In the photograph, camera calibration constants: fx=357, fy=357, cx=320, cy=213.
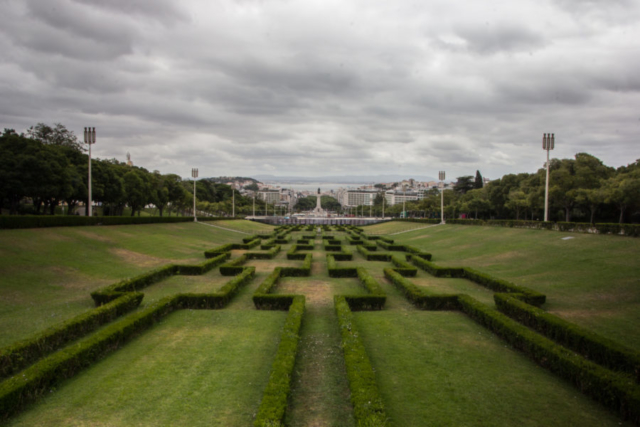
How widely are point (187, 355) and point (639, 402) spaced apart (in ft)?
27.3

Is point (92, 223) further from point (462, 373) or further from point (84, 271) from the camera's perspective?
point (462, 373)

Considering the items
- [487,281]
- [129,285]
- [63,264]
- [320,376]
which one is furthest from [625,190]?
[63,264]

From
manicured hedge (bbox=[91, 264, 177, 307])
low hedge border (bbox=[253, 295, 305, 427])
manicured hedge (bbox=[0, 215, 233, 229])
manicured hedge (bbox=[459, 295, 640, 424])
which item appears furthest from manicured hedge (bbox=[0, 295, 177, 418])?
manicured hedge (bbox=[0, 215, 233, 229])

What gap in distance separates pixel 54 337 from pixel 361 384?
7028mm

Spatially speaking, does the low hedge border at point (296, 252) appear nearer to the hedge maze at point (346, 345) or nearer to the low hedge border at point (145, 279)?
the low hedge border at point (145, 279)

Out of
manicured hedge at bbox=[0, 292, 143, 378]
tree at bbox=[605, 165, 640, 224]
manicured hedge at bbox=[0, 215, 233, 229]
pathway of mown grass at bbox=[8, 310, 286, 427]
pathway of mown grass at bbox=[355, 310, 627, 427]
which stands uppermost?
tree at bbox=[605, 165, 640, 224]

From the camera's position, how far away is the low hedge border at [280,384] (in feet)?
17.1

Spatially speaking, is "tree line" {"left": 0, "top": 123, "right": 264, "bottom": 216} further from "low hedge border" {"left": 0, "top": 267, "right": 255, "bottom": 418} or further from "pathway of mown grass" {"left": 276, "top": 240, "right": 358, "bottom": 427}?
"pathway of mown grass" {"left": 276, "top": 240, "right": 358, "bottom": 427}

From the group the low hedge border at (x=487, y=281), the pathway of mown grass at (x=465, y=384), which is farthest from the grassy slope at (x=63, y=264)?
the low hedge border at (x=487, y=281)

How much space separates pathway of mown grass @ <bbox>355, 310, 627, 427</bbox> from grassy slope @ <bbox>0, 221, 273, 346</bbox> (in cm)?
900

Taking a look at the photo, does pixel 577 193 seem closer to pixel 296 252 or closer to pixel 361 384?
pixel 296 252

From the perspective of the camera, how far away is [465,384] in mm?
6875

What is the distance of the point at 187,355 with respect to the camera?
8055 mm

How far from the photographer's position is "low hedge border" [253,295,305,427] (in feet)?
17.1
